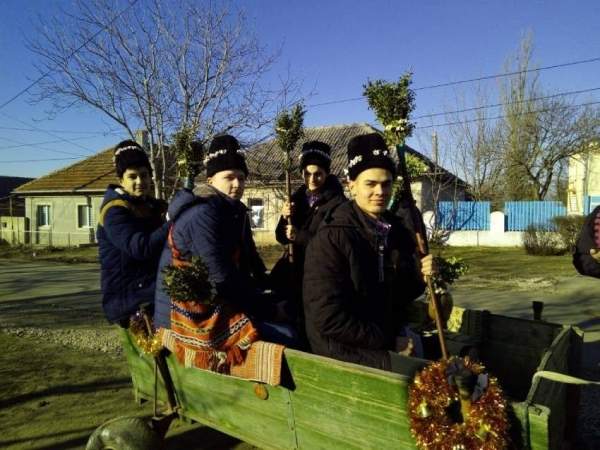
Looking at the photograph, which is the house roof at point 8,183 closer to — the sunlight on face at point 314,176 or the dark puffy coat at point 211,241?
the sunlight on face at point 314,176

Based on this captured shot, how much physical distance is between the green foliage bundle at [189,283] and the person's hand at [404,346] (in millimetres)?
1029

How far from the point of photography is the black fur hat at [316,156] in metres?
4.02

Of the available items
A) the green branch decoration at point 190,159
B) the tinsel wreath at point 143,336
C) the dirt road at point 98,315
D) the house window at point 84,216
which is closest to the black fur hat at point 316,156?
the green branch decoration at point 190,159

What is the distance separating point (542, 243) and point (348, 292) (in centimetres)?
1589

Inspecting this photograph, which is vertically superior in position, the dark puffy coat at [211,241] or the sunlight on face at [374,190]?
the sunlight on face at [374,190]

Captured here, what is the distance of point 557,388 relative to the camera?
7.54 feet

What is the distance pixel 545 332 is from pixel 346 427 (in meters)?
1.65

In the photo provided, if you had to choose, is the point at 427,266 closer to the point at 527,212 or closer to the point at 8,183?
the point at 527,212

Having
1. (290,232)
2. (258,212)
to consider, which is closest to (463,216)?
(258,212)

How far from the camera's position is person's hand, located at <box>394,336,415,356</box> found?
8.41 ft

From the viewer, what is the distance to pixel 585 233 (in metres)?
3.89

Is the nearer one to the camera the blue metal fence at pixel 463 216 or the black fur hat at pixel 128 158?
the black fur hat at pixel 128 158

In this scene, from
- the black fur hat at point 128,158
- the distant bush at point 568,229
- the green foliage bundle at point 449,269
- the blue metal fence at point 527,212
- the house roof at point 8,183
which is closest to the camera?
the green foliage bundle at point 449,269

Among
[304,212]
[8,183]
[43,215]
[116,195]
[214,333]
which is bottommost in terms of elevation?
[214,333]
